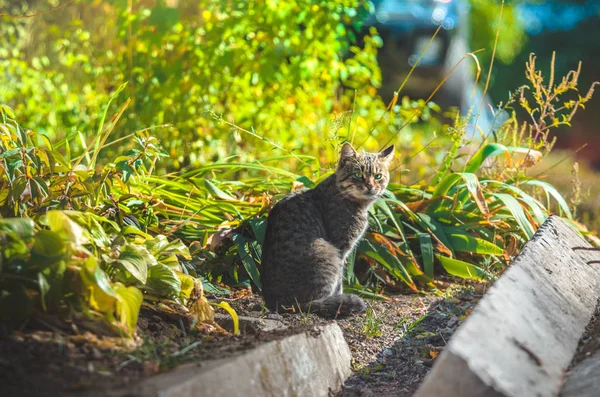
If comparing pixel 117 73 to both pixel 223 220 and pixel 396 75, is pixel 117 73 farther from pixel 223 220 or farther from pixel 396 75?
pixel 396 75

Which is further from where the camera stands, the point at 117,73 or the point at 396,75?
the point at 396,75

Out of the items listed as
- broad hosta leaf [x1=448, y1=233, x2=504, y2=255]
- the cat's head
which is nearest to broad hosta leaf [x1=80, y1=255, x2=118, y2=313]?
the cat's head

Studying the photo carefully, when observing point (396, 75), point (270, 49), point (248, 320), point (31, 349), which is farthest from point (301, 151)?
point (396, 75)

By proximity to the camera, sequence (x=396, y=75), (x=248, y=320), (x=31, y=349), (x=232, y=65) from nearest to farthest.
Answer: (x=31, y=349)
(x=248, y=320)
(x=232, y=65)
(x=396, y=75)

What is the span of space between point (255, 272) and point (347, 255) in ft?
1.64

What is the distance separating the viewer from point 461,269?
361 centimetres

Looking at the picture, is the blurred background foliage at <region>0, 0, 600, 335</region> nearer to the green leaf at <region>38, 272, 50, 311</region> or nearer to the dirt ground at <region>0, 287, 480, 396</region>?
the green leaf at <region>38, 272, 50, 311</region>

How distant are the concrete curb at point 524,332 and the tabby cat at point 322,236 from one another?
0.85 metres

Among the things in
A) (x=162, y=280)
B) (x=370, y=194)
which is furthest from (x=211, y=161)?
(x=162, y=280)

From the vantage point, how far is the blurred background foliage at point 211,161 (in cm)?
219

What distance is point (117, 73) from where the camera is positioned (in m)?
5.26

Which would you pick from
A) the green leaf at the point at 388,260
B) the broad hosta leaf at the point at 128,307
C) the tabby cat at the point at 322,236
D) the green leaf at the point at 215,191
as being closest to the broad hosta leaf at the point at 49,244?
the broad hosta leaf at the point at 128,307

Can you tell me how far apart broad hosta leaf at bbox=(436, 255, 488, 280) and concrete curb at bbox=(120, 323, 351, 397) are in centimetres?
128

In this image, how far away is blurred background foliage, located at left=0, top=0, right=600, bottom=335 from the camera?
219 cm
